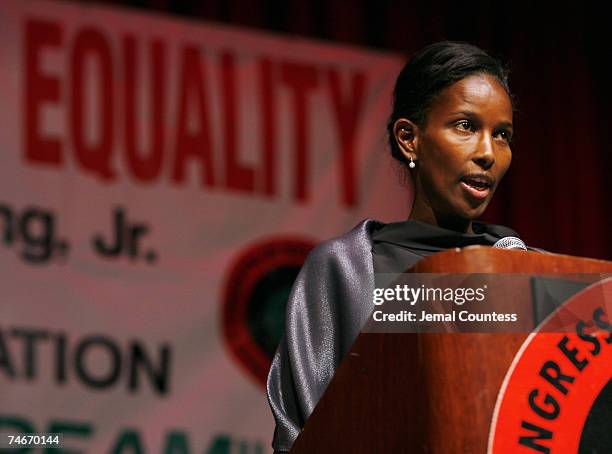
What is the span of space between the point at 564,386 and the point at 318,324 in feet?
1.62

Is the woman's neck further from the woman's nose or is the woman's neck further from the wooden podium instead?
the wooden podium

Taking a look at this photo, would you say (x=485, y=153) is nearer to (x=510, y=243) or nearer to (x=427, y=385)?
(x=510, y=243)

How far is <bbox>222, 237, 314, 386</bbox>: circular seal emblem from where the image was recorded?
11.7ft

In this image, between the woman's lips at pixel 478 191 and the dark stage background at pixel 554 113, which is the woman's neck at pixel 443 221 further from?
the dark stage background at pixel 554 113

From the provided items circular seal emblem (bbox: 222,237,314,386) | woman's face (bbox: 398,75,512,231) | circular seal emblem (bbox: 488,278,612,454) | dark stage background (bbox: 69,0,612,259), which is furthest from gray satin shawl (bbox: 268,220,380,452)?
dark stage background (bbox: 69,0,612,259)

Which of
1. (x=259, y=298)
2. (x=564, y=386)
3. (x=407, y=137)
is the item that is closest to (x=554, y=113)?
(x=259, y=298)

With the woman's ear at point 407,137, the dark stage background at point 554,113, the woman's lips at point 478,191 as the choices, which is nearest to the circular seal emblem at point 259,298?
the dark stage background at point 554,113

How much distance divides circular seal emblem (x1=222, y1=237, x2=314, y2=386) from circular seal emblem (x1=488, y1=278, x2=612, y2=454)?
2.28 metres

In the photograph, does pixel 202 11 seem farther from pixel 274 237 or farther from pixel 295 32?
pixel 274 237

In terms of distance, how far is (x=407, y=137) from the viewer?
1820 millimetres

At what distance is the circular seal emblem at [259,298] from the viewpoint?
3561mm

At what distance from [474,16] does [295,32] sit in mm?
702

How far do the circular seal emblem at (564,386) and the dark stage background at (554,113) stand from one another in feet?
9.98

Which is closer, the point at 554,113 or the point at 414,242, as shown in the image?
the point at 414,242
